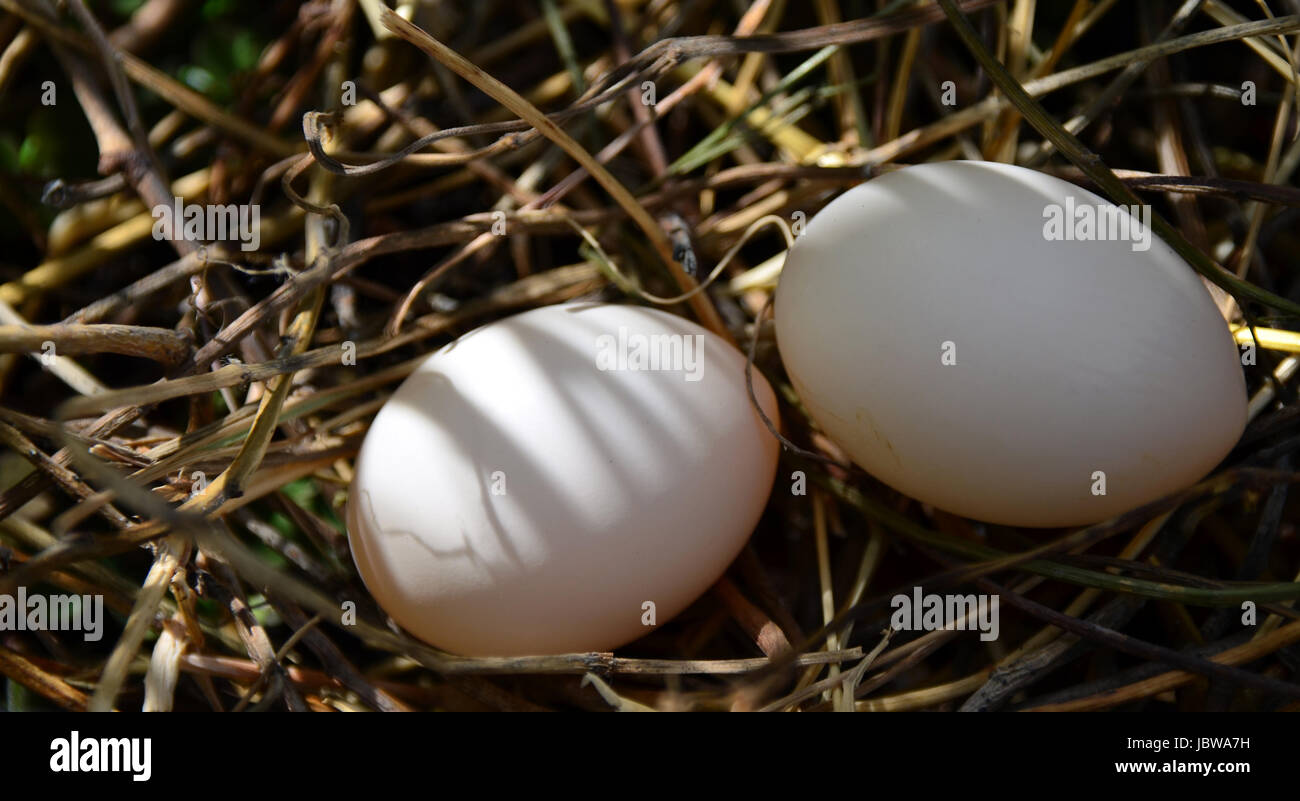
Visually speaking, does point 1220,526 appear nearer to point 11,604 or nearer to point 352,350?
point 352,350

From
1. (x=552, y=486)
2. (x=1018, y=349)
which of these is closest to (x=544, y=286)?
(x=552, y=486)

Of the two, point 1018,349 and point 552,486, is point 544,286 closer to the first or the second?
point 552,486
